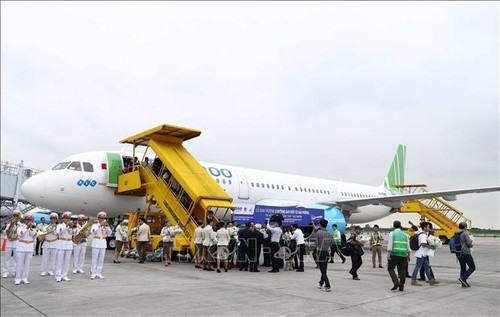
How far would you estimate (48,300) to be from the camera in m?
6.64

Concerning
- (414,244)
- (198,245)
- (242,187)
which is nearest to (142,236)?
(198,245)

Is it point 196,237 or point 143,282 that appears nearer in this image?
point 143,282

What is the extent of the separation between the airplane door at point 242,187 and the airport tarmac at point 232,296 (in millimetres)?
8790

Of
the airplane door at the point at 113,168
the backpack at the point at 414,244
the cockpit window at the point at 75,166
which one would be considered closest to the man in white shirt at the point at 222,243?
the backpack at the point at 414,244

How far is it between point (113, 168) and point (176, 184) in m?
3.04

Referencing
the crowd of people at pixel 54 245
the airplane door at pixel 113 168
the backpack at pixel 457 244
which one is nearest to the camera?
the crowd of people at pixel 54 245

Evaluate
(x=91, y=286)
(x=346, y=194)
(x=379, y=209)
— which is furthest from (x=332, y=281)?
(x=379, y=209)

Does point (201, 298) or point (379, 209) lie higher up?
point (379, 209)

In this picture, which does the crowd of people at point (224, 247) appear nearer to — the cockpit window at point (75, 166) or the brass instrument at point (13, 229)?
the brass instrument at point (13, 229)

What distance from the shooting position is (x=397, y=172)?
124 ft

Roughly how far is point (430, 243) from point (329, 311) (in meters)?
4.93

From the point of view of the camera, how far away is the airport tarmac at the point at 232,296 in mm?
6035

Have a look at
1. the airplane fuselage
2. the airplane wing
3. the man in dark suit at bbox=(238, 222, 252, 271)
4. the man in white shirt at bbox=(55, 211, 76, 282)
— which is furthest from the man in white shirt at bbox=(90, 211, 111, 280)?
the airplane wing

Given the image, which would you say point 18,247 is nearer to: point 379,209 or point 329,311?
point 329,311
